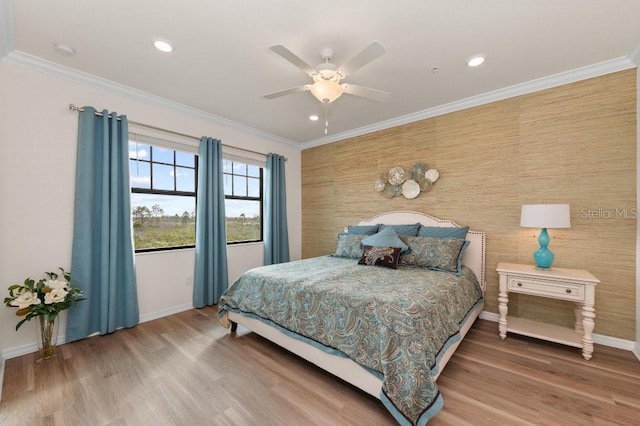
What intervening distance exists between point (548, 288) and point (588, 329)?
15.5 inches

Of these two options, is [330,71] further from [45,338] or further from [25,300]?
[45,338]

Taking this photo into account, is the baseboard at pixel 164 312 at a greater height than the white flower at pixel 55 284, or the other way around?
the white flower at pixel 55 284

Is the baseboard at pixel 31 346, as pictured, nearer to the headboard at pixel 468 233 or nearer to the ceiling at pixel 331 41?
the ceiling at pixel 331 41

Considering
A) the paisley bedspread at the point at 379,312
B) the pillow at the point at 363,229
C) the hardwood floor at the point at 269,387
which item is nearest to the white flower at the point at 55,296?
the hardwood floor at the point at 269,387

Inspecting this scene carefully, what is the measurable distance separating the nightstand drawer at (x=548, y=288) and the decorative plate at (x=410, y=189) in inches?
59.1

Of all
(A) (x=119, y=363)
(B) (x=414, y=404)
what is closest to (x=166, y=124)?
(A) (x=119, y=363)

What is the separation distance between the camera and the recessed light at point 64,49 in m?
2.18

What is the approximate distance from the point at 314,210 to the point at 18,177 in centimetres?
365

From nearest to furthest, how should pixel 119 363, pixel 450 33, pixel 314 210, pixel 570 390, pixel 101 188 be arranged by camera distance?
pixel 570 390
pixel 450 33
pixel 119 363
pixel 101 188
pixel 314 210

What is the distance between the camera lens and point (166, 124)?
3256 millimetres

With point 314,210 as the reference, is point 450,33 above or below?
above

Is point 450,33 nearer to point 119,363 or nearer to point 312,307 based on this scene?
point 312,307

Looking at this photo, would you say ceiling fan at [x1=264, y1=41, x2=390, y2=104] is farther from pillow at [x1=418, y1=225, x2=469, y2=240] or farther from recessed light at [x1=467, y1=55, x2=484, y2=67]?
pillow at [x1=418, y1=225, x2=469, y2=240]

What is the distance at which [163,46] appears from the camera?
218cm
